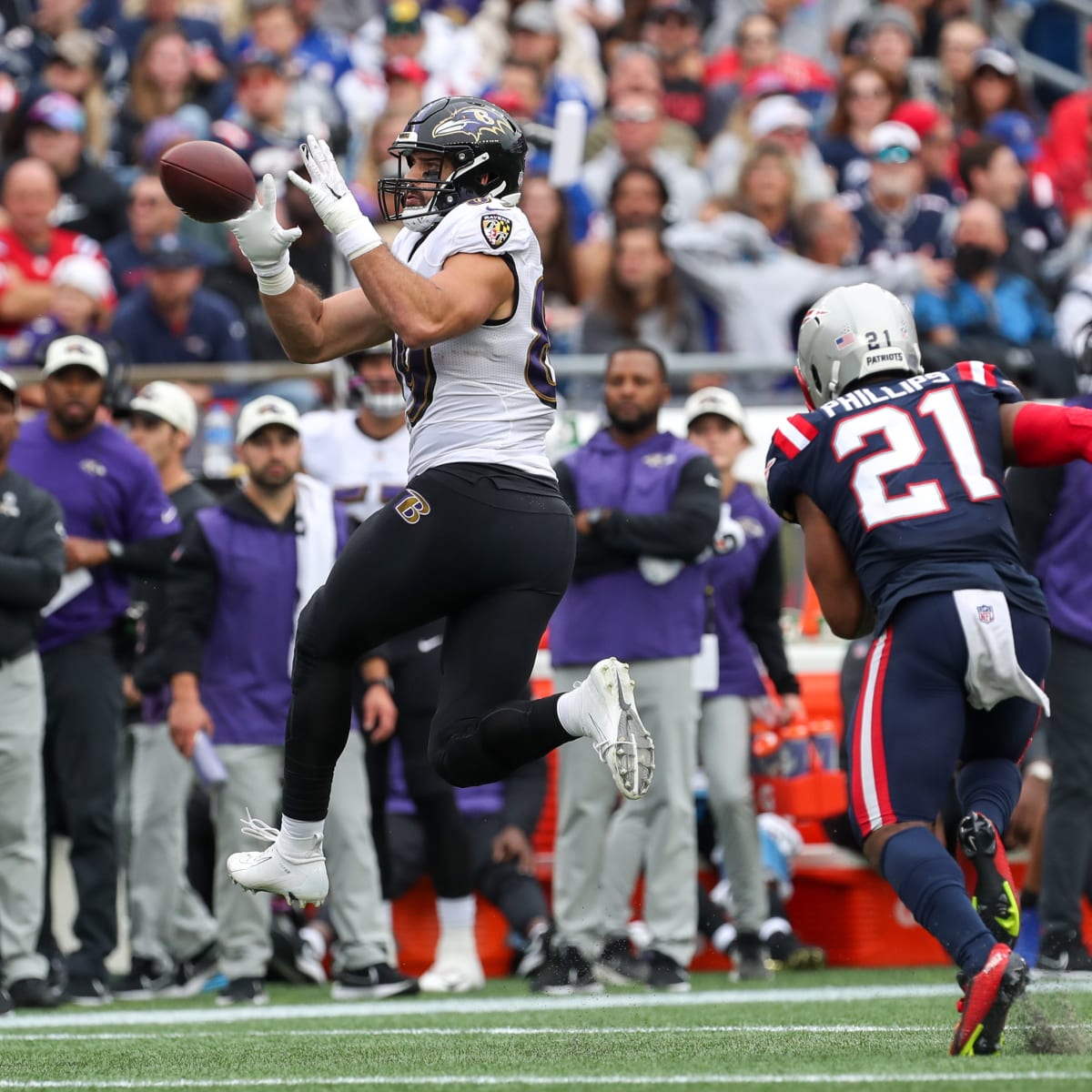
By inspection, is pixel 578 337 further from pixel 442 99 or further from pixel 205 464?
pixel 442 99

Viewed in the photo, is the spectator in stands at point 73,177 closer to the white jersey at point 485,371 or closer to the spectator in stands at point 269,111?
the spectator in stands at point 269,111

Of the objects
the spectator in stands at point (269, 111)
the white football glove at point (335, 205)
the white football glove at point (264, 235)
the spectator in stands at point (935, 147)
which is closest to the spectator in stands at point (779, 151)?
the spectator in stands at point (935, 147)

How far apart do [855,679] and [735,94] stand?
648 cm

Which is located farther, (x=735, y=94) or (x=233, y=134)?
(x=735, y=94)

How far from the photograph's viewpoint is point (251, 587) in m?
7.95

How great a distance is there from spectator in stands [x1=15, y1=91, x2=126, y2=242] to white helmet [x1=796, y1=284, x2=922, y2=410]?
6.92 metres

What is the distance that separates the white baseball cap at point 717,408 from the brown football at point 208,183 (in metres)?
3.86

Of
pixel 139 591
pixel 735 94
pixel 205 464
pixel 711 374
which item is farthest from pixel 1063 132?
pixel 139 591

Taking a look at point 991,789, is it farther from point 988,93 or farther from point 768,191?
point 988,93

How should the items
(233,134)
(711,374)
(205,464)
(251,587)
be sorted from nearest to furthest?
(251,587) → (205,464) → (711,374) → (233,134)

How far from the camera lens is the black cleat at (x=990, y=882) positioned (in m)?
4.96

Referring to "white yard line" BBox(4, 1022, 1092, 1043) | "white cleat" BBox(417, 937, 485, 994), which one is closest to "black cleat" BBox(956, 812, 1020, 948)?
"white yard line" BBox(4, 1022, 1092, 1043)

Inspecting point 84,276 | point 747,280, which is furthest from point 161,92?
point 747,280

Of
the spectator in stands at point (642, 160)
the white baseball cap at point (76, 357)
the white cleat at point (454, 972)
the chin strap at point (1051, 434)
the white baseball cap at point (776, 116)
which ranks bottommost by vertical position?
the white cleat at point (454, 972)
